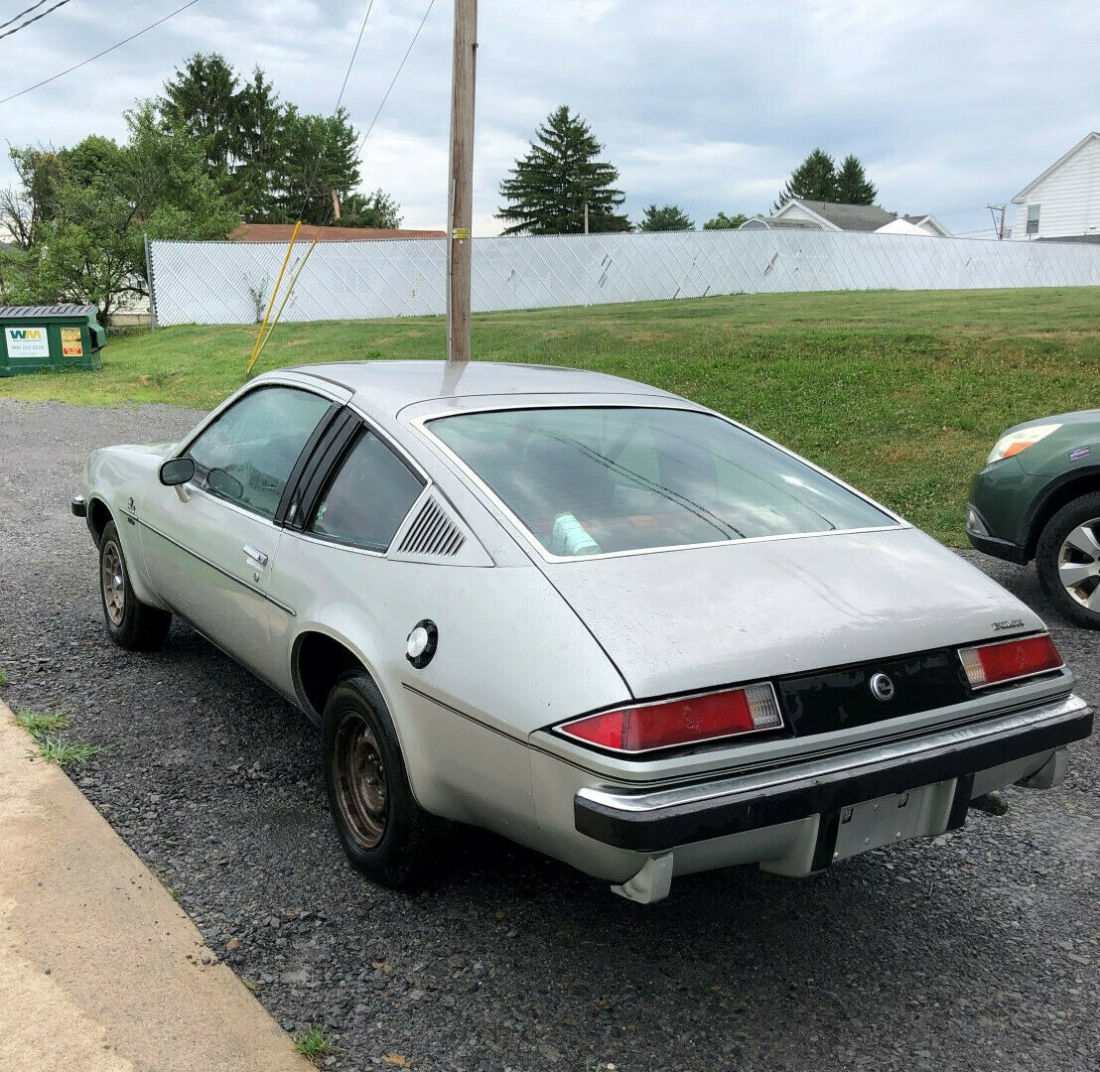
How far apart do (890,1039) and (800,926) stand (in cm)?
52

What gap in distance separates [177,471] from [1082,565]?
447 centimetres

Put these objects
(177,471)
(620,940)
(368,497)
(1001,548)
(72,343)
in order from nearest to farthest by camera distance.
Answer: (620,940), (368,497), (177,471), (1001,548), (72,343)

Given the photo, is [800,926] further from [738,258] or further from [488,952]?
[738,258]

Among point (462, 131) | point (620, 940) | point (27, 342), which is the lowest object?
point (620, 940)

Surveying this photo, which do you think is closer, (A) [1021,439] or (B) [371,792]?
(B) [371,792]

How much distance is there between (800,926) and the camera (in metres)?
3.12

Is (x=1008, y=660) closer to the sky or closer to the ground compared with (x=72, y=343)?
closer to the ground

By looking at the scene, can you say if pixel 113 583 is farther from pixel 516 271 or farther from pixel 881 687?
pixel 516 271

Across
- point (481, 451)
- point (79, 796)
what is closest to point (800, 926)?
point (481, 451)

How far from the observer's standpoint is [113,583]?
5367 mm

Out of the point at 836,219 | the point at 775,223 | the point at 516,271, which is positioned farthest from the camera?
the point at 836,219

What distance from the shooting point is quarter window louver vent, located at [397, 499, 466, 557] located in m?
2.96

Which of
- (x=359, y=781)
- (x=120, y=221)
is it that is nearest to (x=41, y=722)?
(x=359, y=781)

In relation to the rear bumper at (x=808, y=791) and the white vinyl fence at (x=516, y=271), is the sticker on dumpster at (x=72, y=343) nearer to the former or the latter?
the white vinyl fence at (x=516, y=271)
